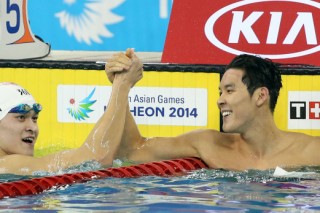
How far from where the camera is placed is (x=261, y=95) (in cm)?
518

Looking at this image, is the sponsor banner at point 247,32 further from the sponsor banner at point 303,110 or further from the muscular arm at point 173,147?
the muscular arm at point 173,147

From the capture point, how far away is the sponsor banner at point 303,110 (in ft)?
19.8

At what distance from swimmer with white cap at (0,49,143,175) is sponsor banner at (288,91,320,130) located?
1.40 meters

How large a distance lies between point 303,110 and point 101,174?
5.35 feet

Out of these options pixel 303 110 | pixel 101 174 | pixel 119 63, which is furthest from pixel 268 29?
pixel 101 174

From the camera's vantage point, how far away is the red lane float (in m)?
4.61

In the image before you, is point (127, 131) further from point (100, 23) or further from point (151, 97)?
point (100, 23)

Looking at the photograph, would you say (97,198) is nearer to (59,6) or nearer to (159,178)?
(159,178)

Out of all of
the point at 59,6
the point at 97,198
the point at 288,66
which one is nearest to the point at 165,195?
the point at 97,198

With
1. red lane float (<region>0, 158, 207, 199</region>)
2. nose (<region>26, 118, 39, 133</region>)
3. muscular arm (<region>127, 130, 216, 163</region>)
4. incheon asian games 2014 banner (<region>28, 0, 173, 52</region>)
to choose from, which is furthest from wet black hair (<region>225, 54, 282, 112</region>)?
incheon asian games 2014 banner (<region>28, 0, 173, 52</region>)

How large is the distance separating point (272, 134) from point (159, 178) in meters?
0.65

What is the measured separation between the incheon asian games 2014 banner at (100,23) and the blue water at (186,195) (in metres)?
2.05

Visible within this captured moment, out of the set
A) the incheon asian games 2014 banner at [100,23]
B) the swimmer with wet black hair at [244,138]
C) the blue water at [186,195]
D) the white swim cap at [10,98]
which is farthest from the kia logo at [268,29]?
the white swim cap at [10,98]

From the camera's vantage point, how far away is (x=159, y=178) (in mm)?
5121
